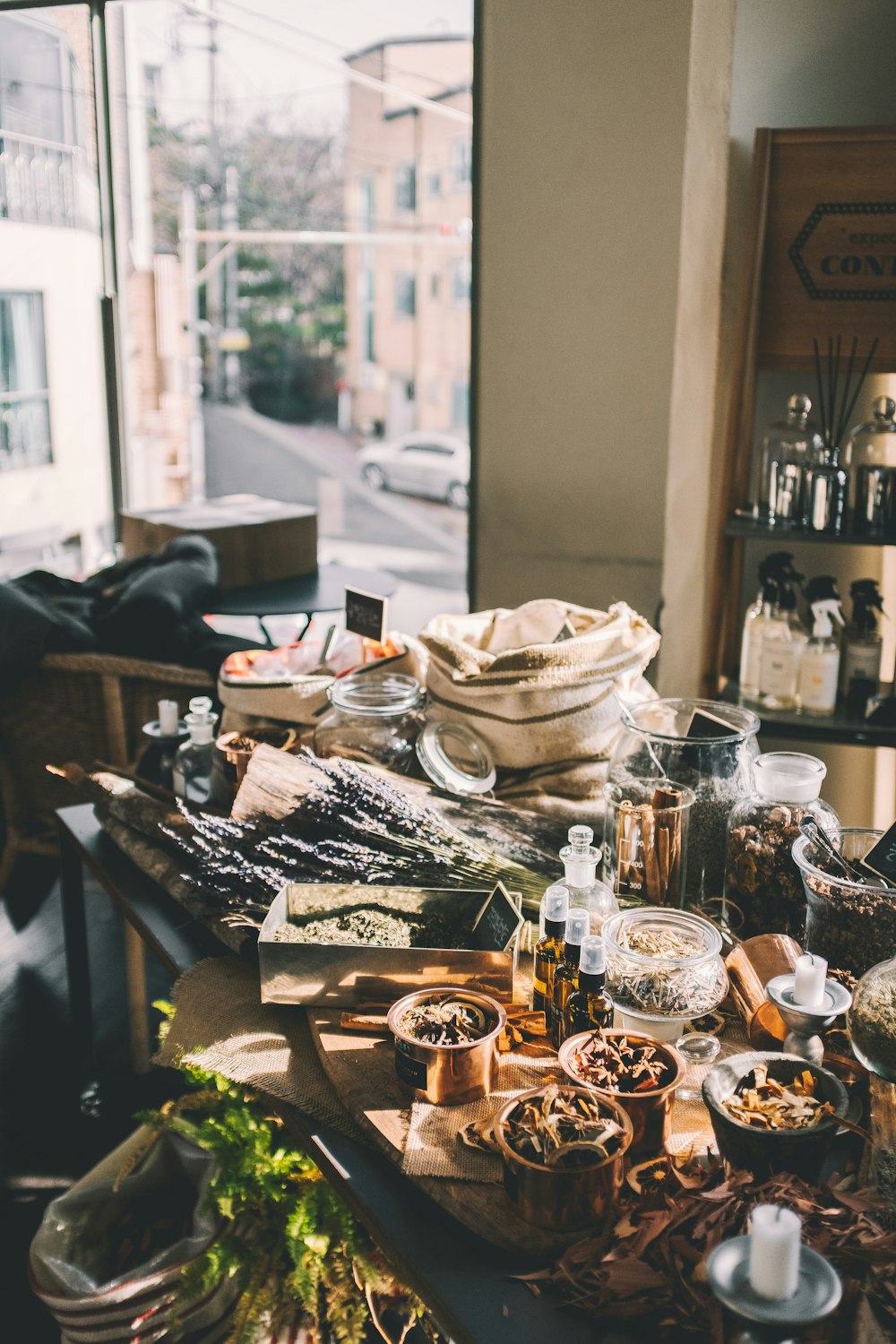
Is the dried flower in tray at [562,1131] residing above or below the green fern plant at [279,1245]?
above

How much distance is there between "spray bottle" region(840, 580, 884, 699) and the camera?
2.59 meters

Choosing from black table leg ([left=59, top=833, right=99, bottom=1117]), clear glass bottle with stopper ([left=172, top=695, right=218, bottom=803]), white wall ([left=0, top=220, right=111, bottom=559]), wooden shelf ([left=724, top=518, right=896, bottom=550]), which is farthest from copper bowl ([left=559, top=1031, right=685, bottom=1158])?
white wall ([left=0, top=220, right=111, bottom=559])

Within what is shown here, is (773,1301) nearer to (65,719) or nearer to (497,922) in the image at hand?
(497,922)

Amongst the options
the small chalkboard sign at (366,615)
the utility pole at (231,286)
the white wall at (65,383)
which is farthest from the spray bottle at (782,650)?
the white wall at (65,383)

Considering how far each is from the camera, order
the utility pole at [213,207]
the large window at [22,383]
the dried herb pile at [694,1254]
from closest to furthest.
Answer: the dried herb pile at [694,1254] → the utility pole at [213,207] → the large window at [22,383]

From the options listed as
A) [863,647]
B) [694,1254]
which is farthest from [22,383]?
[694,1254]

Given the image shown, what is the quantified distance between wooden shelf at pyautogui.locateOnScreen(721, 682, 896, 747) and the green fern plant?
150 cm

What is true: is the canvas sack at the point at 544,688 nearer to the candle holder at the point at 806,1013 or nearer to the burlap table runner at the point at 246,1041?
the burlap table runner at the point at 246,1041

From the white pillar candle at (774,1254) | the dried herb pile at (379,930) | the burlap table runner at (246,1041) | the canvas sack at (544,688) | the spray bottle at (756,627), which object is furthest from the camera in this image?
the spray bottle at (756,627)

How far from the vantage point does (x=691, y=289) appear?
2549 millimetres

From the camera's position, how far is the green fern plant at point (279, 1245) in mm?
1420

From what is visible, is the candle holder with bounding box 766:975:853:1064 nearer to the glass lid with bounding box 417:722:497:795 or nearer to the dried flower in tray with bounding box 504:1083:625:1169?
the dried flower in tray with bounding box 504:1083:625:1169

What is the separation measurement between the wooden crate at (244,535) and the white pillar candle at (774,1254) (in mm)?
3101

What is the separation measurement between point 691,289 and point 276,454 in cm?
235
